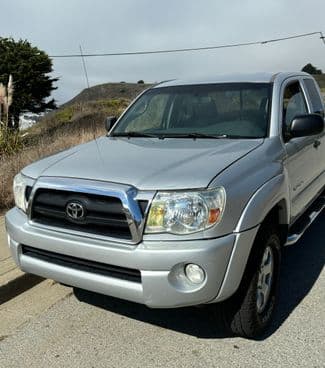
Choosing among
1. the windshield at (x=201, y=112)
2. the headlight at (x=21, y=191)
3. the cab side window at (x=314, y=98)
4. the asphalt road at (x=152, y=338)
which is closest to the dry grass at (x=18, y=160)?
the windshield at (x=201, y=112)

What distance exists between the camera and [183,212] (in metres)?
2.98

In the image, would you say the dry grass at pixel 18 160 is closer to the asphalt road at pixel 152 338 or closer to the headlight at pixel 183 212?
the asphalt road at pixel 152 338

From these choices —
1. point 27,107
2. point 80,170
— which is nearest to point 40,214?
point 80,170

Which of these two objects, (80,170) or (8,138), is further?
(8,138)

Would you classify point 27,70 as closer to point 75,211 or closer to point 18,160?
point 18,160

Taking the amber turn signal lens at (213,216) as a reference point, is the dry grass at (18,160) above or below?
below

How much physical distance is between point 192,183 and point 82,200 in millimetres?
707

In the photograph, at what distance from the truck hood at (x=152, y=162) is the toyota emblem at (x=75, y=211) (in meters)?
0.20

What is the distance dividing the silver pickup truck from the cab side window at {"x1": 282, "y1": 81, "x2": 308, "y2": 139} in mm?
57

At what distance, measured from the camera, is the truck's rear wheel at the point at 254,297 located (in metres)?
3.29

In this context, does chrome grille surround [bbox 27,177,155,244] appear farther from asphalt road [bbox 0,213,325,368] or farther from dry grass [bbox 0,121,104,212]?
dry grass [bbox 0,121,104,212]

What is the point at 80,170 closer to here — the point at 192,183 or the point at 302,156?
the point at 192,183

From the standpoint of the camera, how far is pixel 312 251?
5.21 m

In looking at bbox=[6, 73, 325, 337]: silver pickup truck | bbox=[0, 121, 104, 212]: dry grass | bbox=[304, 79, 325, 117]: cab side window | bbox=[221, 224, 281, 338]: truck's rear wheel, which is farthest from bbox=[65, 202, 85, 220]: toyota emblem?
bbox=[0, 121, 104, 212]: dry grass
